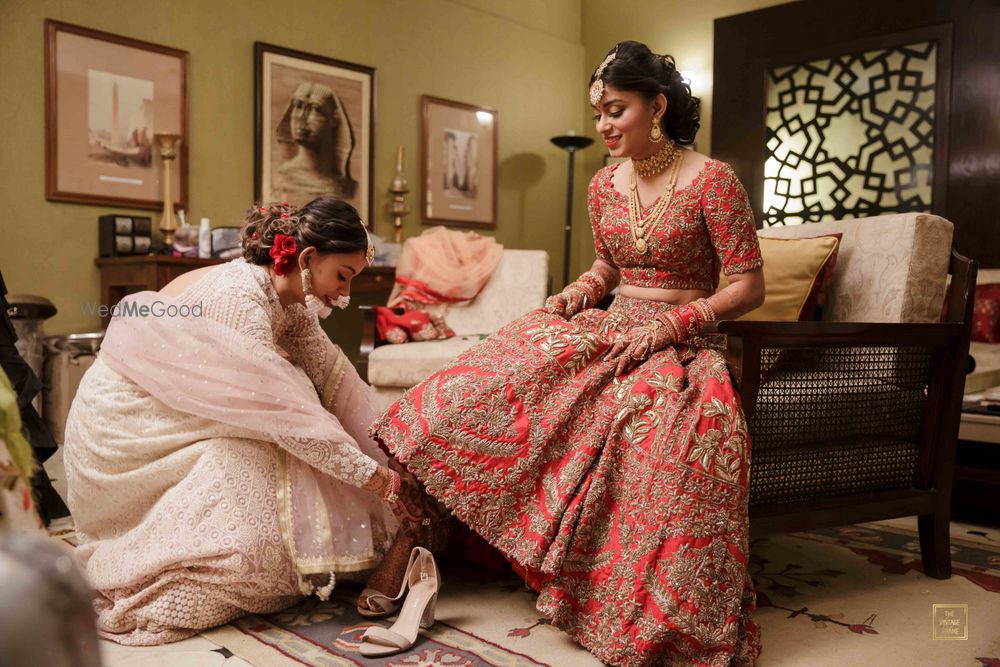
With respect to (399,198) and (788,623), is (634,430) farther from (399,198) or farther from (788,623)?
(399,198)

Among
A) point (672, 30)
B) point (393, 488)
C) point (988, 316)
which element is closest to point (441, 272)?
point (393, 488)

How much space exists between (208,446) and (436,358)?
1.61m

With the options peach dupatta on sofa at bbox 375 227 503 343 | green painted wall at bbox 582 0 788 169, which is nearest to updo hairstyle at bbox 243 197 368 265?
peach dupatta on sofa at bbox 375 227 503 343

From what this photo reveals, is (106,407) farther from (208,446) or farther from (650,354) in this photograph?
(650,354)

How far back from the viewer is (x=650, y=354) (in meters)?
1.91

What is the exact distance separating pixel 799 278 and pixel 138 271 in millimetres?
3176

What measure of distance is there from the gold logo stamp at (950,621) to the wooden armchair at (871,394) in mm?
275

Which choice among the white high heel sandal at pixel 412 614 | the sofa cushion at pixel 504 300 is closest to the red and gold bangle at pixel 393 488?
the white high heel sandal at pixel 412 614

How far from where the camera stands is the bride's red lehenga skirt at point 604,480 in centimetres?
162

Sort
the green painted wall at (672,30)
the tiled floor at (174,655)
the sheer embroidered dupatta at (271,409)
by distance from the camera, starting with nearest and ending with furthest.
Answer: the tiled floor at (174,655)
the sheer embroidered dupatta at (271,409)
the green painted wall at (672,30)

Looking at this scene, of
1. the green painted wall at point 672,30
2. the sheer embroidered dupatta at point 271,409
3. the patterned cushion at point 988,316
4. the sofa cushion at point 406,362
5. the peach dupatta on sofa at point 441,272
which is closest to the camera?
the sheer embroidered dupatta at point 271,409

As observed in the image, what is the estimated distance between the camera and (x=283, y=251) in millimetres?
1951

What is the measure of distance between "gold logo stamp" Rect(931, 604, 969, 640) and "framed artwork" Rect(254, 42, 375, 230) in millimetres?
4096

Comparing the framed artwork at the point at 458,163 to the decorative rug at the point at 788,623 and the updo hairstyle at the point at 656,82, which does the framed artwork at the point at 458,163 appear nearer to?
the updo hairstyle at the point at 656,82
